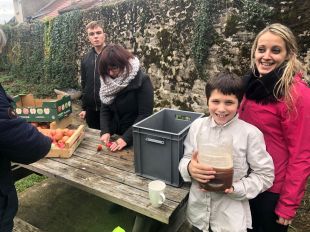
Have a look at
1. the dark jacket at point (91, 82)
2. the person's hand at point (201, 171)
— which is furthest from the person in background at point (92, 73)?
the person's hand at point (201, 171)

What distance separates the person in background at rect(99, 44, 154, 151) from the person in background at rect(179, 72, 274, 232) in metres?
0.85

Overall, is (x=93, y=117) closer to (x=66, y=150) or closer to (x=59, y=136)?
(x=59, y=136)

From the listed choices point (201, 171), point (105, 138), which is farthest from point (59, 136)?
point (201, 171)

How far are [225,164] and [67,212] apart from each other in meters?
2.74

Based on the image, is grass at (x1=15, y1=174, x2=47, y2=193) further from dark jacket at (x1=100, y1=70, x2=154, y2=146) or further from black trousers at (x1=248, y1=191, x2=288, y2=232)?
black trousers at (x1=248, y1=191, x2=288, y2=232)

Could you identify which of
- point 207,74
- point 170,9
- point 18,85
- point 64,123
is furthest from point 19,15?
point 64,123

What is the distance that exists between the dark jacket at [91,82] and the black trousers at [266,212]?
234 cm

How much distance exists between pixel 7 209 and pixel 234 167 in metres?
1.42

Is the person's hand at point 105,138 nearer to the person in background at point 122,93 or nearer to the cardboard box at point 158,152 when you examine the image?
the person in background at point 122,93

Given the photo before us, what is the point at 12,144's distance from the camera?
1.50m

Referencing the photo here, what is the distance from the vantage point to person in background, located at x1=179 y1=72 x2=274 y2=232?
5.51 ft

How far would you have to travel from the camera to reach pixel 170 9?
6152 millimetres

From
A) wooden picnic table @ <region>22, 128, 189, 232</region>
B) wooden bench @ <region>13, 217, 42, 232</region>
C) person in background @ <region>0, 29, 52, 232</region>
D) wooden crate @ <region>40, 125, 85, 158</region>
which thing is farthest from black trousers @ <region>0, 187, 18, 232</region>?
wooden crate @ <region>40, 125, 85, 158</region>

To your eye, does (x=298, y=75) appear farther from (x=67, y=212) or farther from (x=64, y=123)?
(x=67, y=212)
